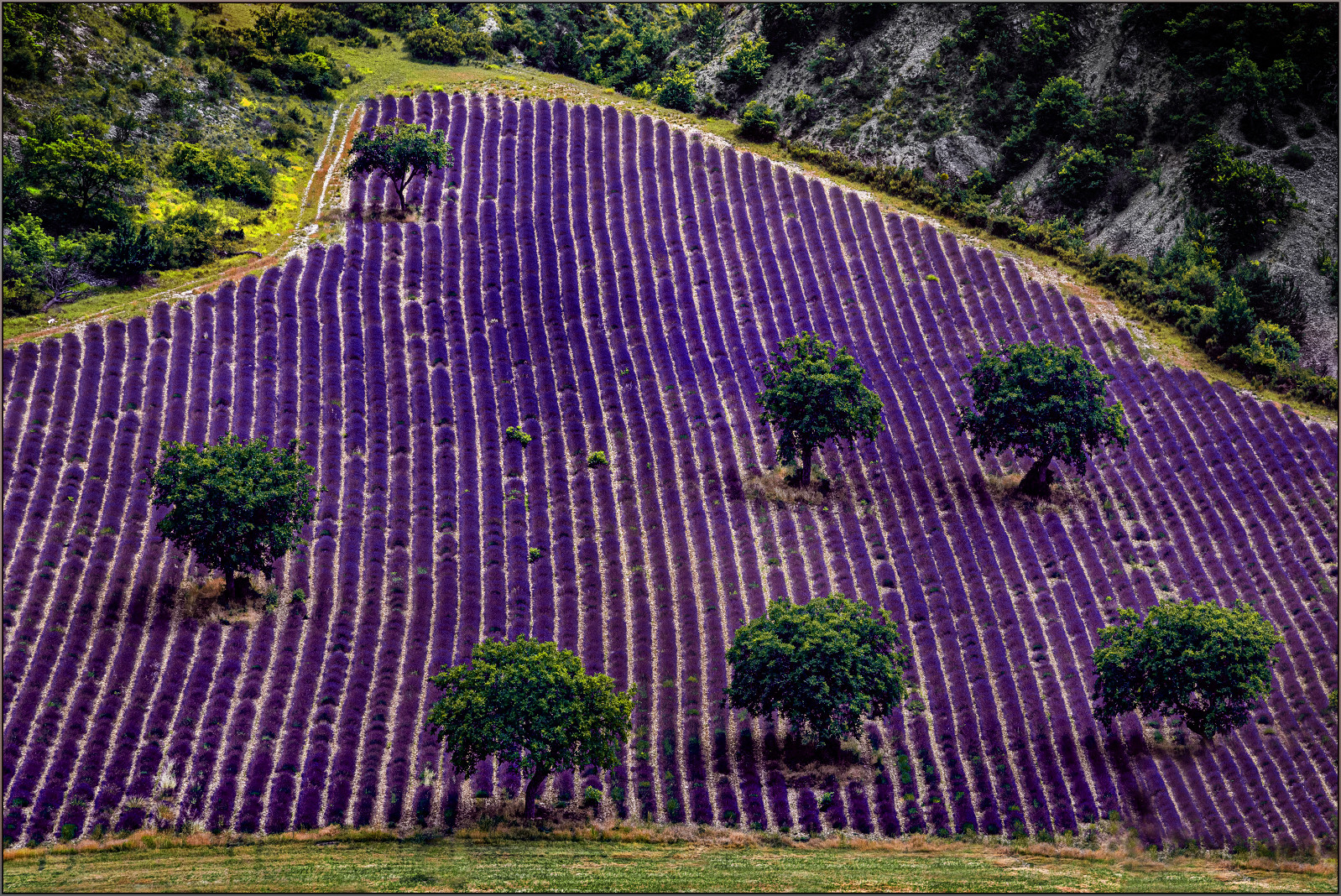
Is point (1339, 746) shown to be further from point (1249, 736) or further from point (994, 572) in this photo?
point (994, 572)

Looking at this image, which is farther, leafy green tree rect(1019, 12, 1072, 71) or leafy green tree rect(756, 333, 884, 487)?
leafy green tree rect(1019, 12, 1072, 71)

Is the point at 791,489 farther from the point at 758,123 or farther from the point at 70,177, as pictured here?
the point at 70,177

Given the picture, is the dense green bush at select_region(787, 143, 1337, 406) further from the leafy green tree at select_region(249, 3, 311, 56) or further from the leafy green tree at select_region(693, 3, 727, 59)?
the leafy green tree at select_region(249, 3, 311, 56)

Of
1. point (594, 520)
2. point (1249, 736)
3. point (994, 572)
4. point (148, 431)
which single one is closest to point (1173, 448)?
point (994, 572)

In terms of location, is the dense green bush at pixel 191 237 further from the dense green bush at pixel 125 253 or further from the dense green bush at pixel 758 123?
the dense green bush at pixel 758 123

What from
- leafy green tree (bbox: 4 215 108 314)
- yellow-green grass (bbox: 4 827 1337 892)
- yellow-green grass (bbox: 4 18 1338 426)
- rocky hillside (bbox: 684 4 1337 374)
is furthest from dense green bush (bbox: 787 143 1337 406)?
leafy green tree (bbox: 4 215 108 314)

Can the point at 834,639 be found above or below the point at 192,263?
below
